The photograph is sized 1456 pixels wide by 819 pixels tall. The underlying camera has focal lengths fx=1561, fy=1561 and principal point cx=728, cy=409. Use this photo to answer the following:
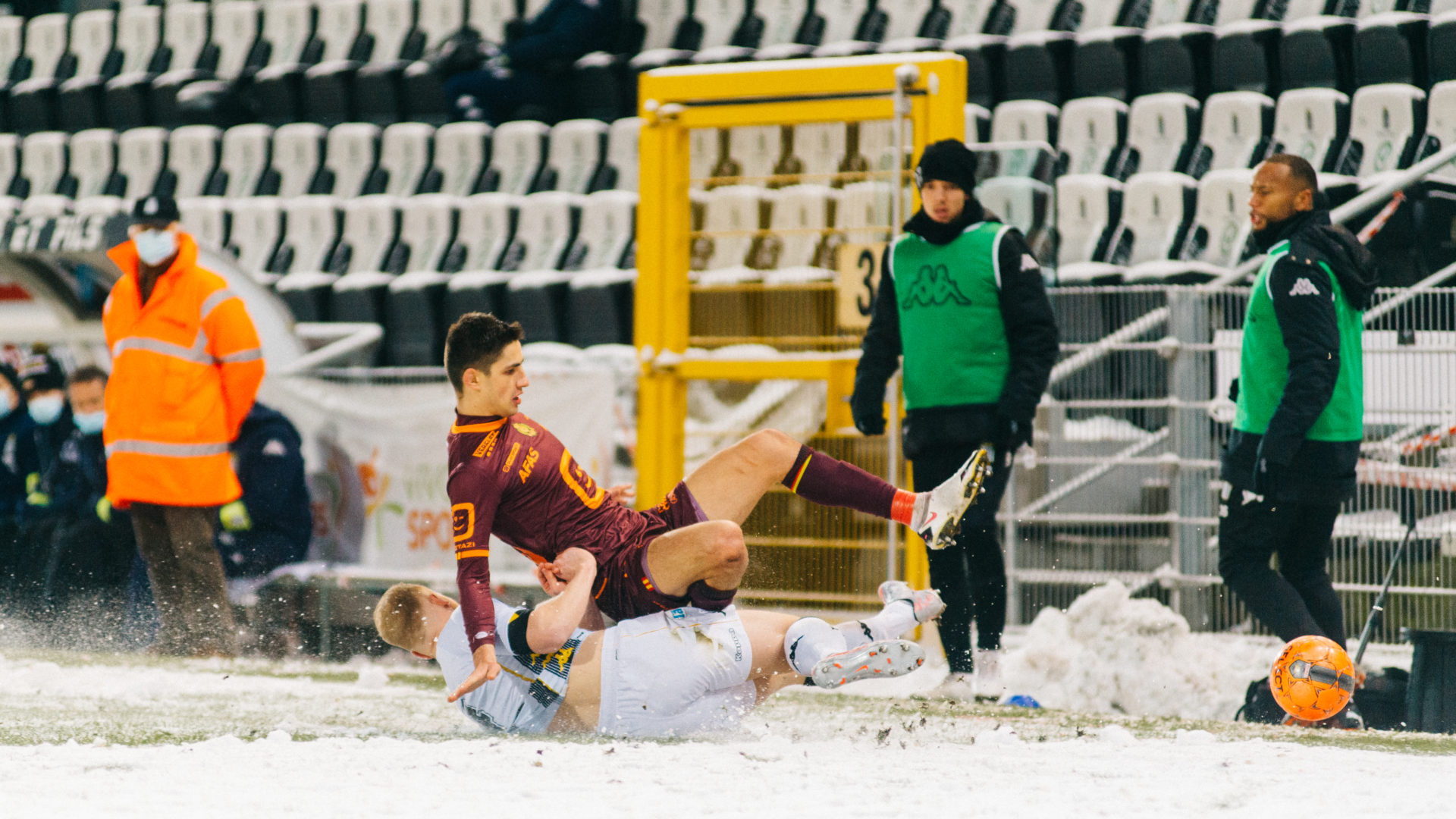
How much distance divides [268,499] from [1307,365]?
422cm

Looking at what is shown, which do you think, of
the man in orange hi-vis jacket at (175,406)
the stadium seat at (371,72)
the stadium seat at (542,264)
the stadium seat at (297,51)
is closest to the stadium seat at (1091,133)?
the stadium seat at (542,264)

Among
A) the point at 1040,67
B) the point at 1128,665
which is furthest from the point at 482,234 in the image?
the point at 1128,665

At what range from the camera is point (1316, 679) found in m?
4.27

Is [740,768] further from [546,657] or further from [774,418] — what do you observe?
[774,418]

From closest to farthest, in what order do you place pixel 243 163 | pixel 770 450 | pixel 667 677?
pixel 667 677, pixel 770 450, pixel 243 163

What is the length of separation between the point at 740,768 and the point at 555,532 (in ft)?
3.29

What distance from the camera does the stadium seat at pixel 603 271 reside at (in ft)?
34.9

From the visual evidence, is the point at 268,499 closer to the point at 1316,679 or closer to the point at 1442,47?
the point at 1316,679

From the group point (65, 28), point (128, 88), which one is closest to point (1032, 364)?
point (128, 88)

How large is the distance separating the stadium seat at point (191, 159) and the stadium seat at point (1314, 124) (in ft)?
29.5

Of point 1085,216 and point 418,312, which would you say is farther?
point 418,312

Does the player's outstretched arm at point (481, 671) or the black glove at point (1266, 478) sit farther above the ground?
the black glove at point (1266, 478)

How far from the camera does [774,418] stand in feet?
20.1

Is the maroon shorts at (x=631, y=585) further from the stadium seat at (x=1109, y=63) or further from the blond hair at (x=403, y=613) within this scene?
the stadium seat at (x=1109, y=63)
